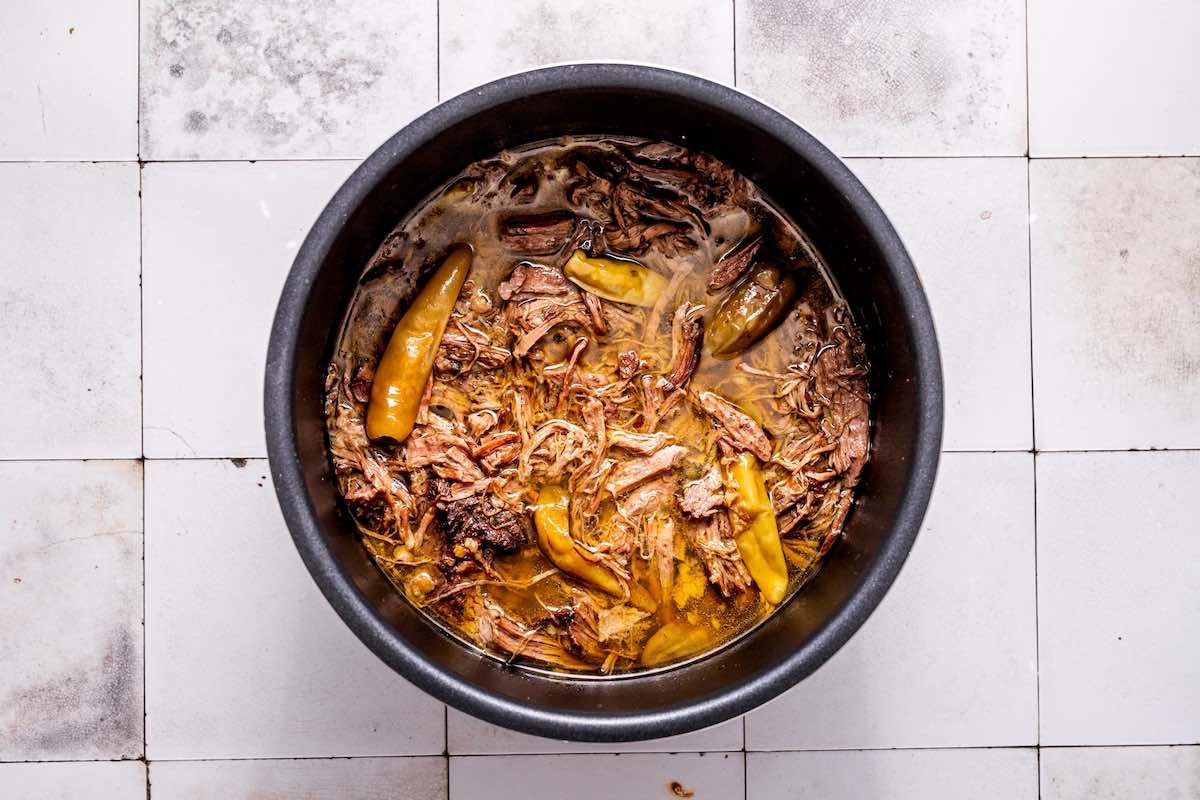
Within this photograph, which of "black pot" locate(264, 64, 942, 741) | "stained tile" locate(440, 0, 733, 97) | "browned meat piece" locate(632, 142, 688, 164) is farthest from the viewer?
"stained tile" locate(440, 0, 733, 97)

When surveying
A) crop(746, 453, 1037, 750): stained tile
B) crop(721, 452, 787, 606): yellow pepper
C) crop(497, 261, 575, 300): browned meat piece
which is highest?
crop(497, 261, 575, 300): browned meat piece

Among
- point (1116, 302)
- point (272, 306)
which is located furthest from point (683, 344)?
point (1116, 302)

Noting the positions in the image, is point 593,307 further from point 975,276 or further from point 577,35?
point 975,276

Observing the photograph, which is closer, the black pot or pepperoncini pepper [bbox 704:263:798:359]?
the black pot

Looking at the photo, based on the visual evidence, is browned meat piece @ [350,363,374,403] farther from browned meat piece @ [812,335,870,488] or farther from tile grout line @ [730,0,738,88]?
tile grout line @ [730,0,738,88]

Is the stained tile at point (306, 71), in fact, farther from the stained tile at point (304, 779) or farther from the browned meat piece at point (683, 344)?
the stained tile at point (304, 779)

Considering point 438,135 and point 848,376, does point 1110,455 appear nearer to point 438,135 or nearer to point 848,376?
point 848,376

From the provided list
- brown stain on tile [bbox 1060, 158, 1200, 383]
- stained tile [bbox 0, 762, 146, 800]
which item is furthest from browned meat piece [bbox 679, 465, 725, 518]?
stained tile [bbox 0, 762, 146, 800]
